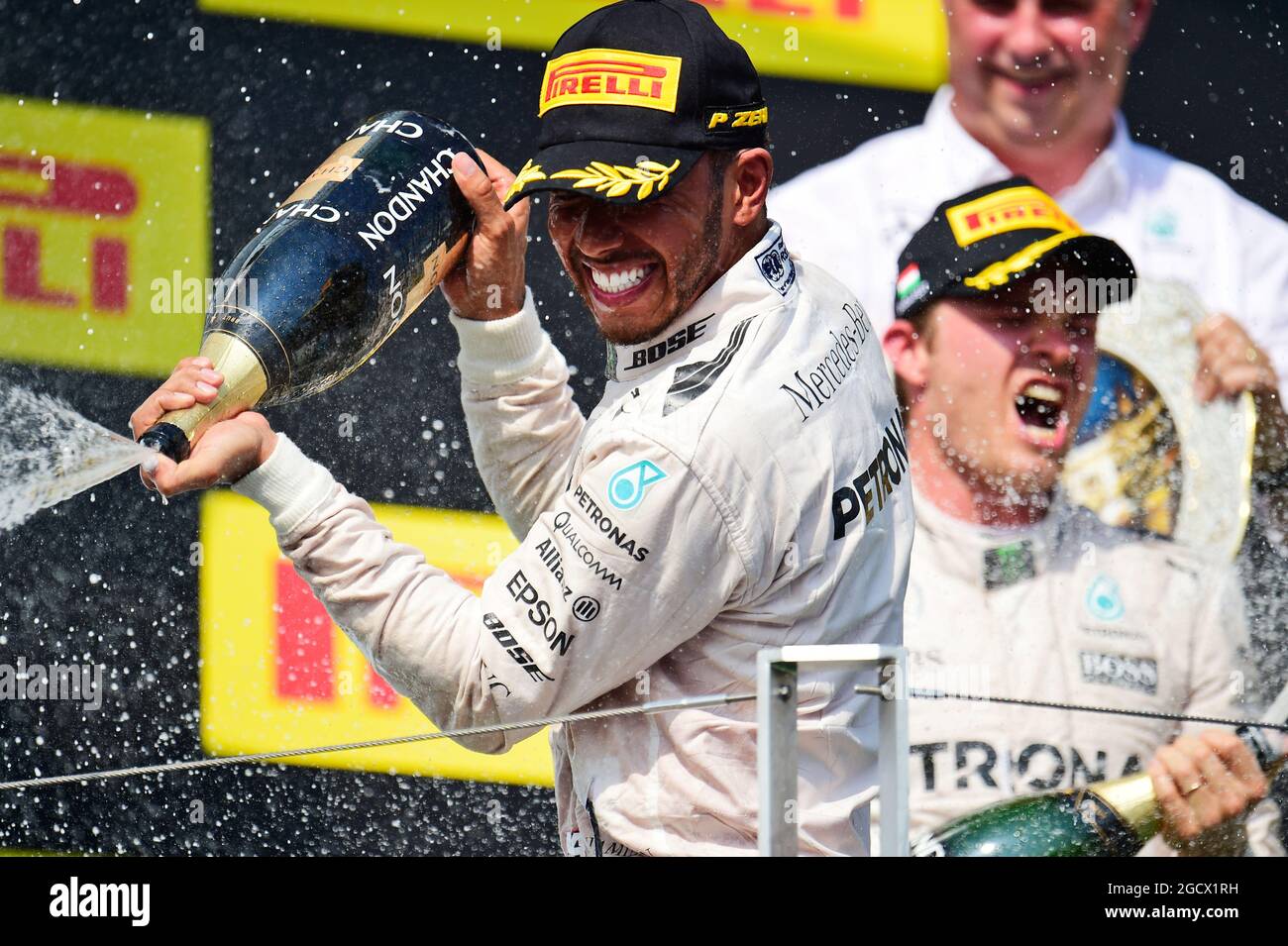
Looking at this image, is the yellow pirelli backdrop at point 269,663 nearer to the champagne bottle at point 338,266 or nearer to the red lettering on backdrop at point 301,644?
the red lettering on backdrop at point 301,644

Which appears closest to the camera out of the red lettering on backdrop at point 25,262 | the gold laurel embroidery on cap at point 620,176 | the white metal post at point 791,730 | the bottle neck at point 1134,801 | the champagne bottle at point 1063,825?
the white metal post at point 791,730

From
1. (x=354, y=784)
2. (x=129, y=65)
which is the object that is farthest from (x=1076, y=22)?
(x=354, y=784)

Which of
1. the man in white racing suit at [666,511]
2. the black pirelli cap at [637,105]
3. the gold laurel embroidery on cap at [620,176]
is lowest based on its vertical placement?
the man in white racing suit at [666,511]

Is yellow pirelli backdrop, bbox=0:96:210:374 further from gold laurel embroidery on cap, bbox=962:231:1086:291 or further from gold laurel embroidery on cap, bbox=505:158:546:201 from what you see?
gold laurel embroidery on cap, bbox=505:158:546:201

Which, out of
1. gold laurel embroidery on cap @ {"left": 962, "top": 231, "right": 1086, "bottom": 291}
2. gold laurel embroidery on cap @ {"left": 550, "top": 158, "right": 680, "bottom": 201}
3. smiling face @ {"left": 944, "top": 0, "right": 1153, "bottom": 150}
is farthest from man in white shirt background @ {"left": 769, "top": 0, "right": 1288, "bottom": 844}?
gold laurel embroidery on cap @ {"left": 550, "top": 158, "right": 680, "bottom": 201}

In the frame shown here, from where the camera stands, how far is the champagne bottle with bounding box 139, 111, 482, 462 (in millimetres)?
2174

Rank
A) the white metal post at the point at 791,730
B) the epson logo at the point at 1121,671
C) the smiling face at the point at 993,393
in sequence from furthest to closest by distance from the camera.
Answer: the smiling face at the point at 993,393 < the epson logo at the point at 1121,671 < the white metal post at the point at 791,730

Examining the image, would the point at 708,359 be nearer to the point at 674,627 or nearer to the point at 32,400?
the point at 674,627

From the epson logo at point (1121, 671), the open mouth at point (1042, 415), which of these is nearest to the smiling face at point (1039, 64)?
the open mouth at point (1042, 415)

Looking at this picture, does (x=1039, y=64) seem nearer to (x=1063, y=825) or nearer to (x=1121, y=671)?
(x=1121, y=671)

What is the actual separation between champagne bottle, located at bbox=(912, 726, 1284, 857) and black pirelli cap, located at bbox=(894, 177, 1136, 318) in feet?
3.38

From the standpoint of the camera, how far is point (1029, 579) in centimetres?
389

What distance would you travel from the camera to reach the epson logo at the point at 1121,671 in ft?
12.5

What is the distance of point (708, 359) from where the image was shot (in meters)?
2.05
